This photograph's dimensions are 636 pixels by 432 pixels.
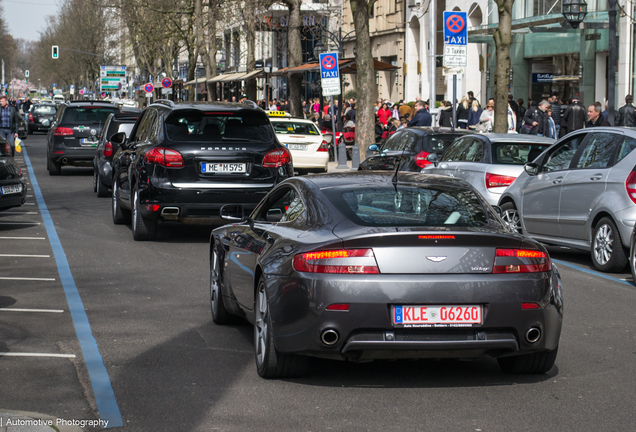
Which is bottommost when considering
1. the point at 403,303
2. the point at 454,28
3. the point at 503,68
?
the point at 403,303

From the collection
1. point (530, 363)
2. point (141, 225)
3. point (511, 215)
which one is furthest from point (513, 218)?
point (530, 363)

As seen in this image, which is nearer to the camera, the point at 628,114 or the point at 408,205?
the point at 408,205

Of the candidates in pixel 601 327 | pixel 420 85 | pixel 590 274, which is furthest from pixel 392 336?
pixel 420 85

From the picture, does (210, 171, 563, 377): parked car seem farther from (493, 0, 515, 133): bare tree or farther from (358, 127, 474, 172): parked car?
(493, 0, 515, 133): bare tree

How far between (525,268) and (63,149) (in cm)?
2127

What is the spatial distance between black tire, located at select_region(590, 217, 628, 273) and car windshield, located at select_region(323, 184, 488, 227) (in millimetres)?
4891

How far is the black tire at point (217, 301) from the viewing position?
7.66 meters

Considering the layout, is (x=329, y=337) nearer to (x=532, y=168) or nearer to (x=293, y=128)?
(x=532, y=168)

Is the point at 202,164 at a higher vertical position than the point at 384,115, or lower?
lower

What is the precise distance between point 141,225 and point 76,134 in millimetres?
13481

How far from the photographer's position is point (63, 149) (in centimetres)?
2536

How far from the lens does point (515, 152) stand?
14516mm

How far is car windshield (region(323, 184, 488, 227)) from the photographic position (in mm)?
5871

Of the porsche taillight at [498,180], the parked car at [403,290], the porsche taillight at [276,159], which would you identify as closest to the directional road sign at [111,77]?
the porsche taillight at [498,180]
